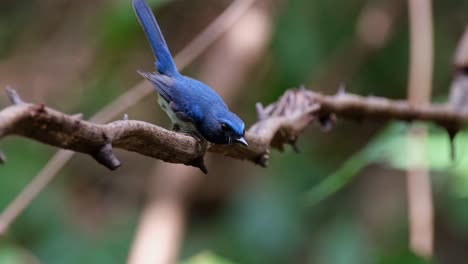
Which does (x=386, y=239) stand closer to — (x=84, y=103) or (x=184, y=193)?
(x=184, y=193)

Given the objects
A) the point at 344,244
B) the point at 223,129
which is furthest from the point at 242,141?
the point at 344,244

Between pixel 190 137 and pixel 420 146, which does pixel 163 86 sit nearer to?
pixel 190 137

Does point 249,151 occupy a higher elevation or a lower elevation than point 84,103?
higher

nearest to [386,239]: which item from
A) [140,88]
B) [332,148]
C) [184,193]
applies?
[332,148]

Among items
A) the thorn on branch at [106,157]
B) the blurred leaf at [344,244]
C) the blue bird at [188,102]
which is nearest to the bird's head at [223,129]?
the blue bird at [188,102]

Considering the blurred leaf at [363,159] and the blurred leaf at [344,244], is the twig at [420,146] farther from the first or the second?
the blurred leaf at [344,244]

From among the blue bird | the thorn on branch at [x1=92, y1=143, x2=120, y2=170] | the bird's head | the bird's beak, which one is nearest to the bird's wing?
the blue bird

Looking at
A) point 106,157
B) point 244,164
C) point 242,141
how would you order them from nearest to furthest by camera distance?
point 106,157 → point 242,141 → point 244,164
